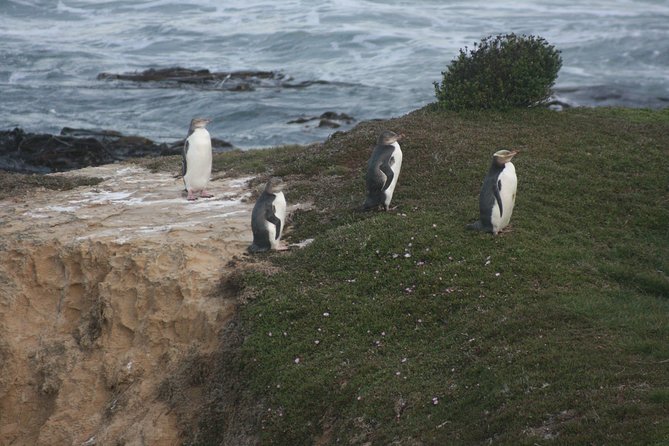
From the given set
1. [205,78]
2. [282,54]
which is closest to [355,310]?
[205,78]

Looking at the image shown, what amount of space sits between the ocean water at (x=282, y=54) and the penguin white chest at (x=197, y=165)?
13150 millimetres

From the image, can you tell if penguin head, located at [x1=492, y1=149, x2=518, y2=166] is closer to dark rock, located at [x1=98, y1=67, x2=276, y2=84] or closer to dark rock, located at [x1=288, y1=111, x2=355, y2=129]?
dark rock, located at [x1=288, y1=111, x2=355, y2=129]

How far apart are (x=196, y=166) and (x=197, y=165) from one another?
2 centimetres

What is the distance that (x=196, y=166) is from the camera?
15.9 metres

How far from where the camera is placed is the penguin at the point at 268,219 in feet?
41.8

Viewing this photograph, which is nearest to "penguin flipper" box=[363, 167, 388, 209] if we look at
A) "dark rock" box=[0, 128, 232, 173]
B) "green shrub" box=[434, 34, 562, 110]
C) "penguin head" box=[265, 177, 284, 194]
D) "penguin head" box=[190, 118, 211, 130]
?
"penguin head" box=[265, 177, 284, 194]

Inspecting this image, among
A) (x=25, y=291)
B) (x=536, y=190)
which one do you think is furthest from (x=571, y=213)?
(x=25, y=291)

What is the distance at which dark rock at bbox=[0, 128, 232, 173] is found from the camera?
24.2m

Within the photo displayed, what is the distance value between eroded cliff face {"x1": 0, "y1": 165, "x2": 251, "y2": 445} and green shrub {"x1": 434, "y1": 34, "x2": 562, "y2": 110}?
6365 mm

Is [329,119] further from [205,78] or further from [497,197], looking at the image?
[497,197]

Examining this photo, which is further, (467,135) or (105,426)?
(467,135)

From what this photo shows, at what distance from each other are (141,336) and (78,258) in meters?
1.87

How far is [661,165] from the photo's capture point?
16.1 metres

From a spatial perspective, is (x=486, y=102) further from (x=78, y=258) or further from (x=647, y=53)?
(x=647, y=53)
